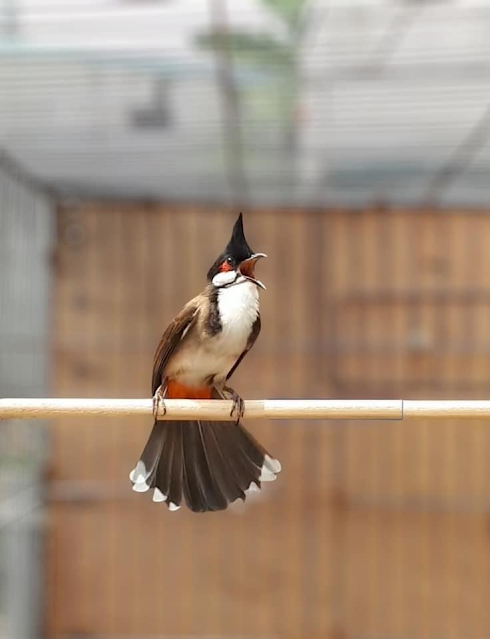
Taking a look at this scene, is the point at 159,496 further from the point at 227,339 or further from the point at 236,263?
the point at 236,263

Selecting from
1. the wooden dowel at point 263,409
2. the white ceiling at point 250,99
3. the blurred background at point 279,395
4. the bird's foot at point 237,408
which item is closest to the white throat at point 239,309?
the bird's foot at point 237,408

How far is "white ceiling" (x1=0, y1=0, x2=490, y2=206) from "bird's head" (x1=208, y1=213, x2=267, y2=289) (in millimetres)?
726

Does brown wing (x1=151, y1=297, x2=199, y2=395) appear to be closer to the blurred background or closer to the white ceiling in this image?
the white ceiling

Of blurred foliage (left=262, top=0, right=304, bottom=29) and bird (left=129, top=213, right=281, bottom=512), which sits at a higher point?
blurred foliage (left=262, top=0, right=304, bottom=29)

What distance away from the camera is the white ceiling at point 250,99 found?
2213 millimetres

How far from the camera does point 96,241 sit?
4.19 meters

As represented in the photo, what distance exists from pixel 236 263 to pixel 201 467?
439mm

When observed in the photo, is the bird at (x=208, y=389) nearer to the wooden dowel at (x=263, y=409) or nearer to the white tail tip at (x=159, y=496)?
the white tail tip at (x=159, y=496)

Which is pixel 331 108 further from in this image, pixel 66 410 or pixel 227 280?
pixel 66 410

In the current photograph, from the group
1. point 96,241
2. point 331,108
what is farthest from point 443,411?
point 96,241

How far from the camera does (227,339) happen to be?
5.79ft

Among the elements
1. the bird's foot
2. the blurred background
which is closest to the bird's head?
the bird's foot

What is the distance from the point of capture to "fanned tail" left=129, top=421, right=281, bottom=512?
5.95 ft

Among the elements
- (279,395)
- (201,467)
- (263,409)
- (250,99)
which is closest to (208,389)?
(201,467)
